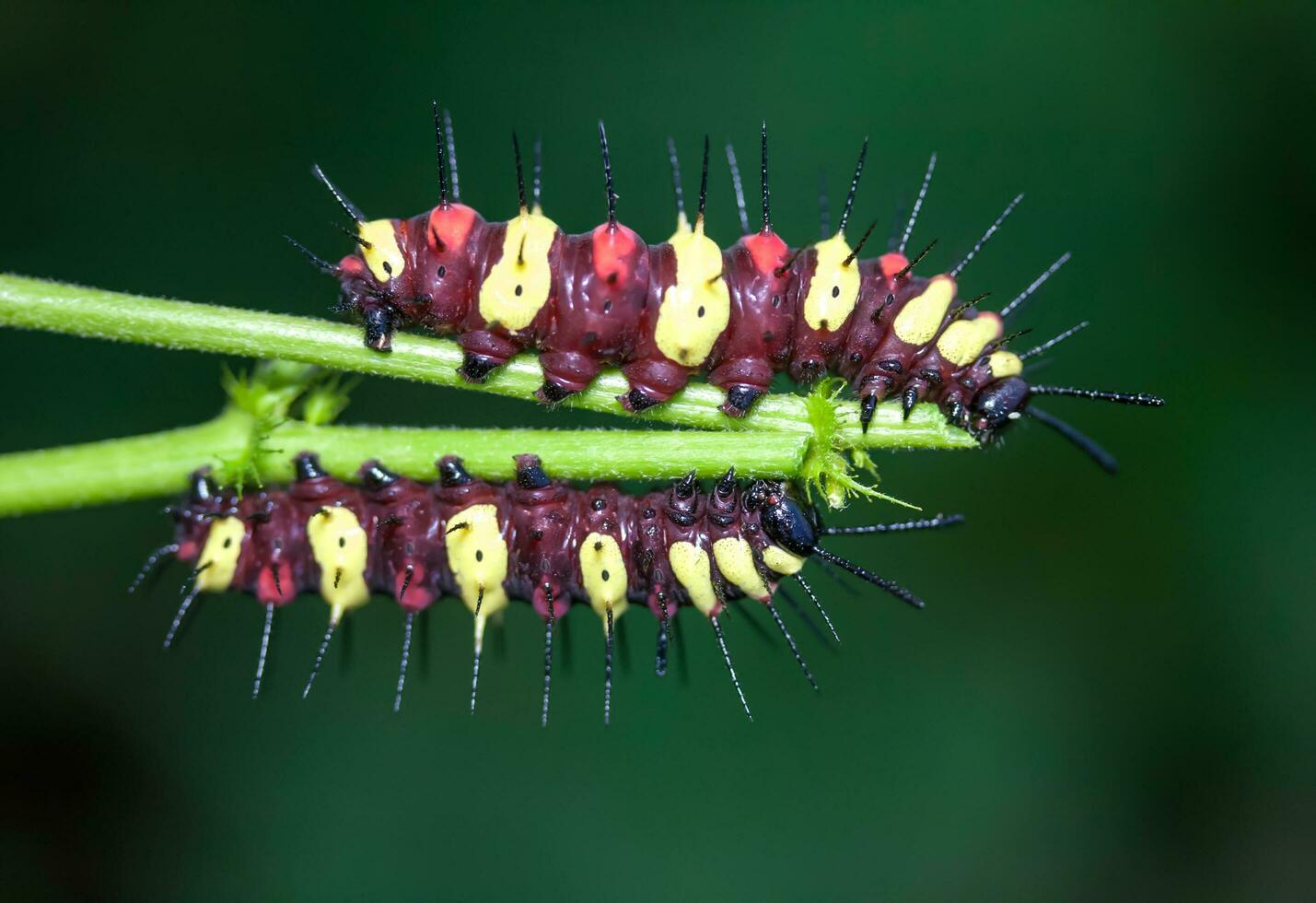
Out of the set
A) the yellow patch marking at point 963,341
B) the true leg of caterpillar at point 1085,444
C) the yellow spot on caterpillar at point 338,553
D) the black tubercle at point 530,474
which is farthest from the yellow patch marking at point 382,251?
the true leg of caterpillar at point 1085,444

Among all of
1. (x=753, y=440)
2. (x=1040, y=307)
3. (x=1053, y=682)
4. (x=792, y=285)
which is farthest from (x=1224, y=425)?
(x=753, y=440)

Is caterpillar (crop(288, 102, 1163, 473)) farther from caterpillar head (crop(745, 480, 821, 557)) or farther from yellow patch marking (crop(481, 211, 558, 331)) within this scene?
caterpillar head (crop(745, 480, 821, 557))

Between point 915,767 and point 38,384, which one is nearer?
point 915,767

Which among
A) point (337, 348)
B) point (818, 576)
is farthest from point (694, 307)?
point (818, 576)

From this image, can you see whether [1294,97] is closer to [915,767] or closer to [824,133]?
[824,133]

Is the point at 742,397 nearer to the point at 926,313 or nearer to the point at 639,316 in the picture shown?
the point at 639,316

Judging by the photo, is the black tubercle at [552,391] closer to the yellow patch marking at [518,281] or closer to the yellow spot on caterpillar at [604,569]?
the yellow patch marking at [518,281]
